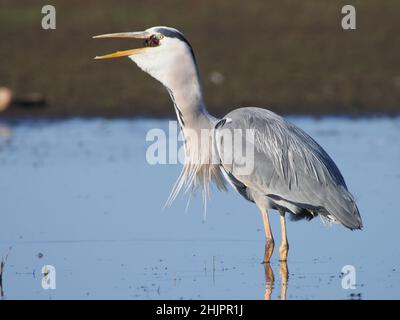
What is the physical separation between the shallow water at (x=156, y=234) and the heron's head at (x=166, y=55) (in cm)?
146

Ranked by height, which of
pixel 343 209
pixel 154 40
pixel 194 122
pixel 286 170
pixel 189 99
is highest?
pixel 154 40

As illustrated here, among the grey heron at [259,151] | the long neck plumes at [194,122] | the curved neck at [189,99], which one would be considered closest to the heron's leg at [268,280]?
the grey heron at [259,151]

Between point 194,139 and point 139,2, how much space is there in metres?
13.6

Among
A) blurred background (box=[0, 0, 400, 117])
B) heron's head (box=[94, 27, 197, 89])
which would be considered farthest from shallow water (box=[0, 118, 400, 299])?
blurred background (box=[0, 0, 400, 117])

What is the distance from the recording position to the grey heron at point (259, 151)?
26.0 ft

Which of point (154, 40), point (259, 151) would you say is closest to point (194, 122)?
point (259, 151)

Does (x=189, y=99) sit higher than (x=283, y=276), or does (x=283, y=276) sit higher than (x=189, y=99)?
(x=189, y=99)

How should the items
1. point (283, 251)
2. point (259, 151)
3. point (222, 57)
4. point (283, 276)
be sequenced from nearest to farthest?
point (283, 276), point (283, 251), point (259, 151), point (222, 57)

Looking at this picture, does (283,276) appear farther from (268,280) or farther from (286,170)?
(286,170)

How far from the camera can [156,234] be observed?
9008mm

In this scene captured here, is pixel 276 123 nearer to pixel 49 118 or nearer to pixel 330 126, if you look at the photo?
pixel 330 126

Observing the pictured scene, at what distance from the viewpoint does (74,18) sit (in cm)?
2045

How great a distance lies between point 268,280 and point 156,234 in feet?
5.39
